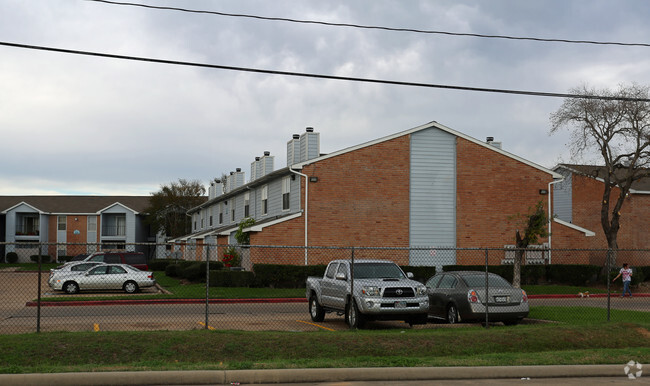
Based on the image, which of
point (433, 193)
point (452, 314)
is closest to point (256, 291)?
point (433, 193)

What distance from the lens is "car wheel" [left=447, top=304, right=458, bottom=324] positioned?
59.7ft

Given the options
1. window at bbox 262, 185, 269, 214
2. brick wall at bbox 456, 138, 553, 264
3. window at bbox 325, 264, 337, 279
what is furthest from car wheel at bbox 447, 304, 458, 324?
window at bbox 262, 185, 269, 214

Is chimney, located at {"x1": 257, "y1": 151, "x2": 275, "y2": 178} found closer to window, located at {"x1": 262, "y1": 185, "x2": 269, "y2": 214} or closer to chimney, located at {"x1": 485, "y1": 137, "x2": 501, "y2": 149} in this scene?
window, located at {"x1": 262, "y1": 185, "x2": 269, "y2": 214}

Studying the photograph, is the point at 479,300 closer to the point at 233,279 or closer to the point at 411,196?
the point at 233,279

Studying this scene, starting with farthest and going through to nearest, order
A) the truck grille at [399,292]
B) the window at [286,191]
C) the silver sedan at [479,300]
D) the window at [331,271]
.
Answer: the window at [286,191], the window at [331,271], the silver sedan at [479,300], the truck grille at [399,292]

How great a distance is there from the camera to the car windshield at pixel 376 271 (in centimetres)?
1764

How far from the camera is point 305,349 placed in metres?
12.4

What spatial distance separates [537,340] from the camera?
44.8 feet

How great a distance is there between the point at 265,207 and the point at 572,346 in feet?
101

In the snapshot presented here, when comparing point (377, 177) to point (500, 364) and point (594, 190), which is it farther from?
point (500, 364)

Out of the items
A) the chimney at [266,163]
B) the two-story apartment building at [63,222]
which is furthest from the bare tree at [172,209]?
the chimney at [266,163]

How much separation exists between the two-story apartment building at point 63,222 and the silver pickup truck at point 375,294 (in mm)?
67039

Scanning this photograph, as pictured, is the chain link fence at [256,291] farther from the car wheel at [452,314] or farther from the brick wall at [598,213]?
the brick wall at [598,213]

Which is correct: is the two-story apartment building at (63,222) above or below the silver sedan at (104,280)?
above
